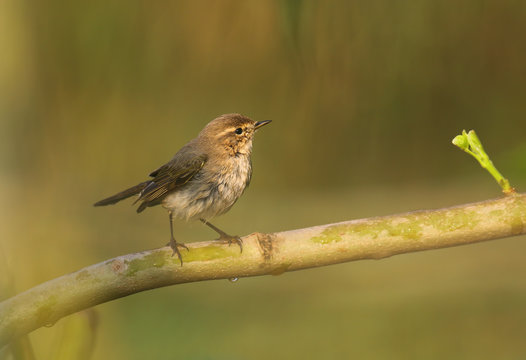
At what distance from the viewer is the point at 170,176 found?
1221mm

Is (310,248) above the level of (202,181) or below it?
below

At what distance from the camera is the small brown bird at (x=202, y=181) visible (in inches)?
47.1

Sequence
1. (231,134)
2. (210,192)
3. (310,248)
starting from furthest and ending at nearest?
(231,134) < (210,192) < (310,248)

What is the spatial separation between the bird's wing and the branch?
16.8 inches

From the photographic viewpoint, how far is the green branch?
76 cm

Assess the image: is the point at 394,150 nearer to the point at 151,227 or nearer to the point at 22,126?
the point at 151,227

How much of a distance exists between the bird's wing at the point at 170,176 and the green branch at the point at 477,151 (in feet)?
2.02

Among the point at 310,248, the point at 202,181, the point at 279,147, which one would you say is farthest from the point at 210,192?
the point at 279,147

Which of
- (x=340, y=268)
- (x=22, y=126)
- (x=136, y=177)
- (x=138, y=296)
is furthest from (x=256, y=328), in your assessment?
(x=22, y=126)

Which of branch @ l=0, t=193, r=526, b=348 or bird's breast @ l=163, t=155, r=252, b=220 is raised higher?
bird's breast @ l=163, t=155, r=252, b=220

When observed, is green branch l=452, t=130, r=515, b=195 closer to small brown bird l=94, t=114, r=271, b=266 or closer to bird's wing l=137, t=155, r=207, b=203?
small brown bird l=94, t=114, r=271, b=266

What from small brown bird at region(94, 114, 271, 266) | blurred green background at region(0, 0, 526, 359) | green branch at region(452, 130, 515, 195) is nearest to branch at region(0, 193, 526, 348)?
green branch at region(452, 130, 515, 195)

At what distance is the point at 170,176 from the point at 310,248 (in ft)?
1.81

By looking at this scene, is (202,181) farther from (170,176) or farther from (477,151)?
(477,151)
